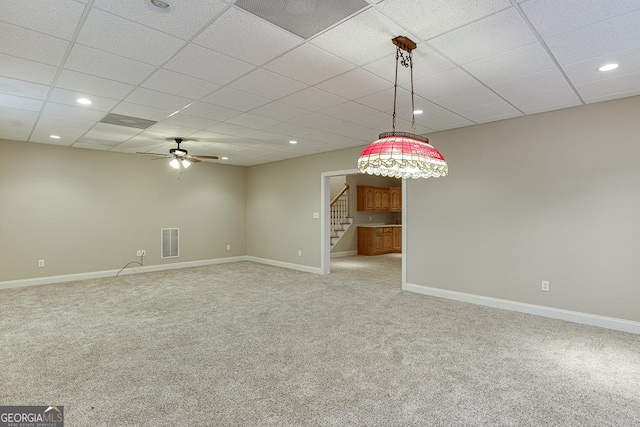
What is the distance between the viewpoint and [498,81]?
3.34 meters

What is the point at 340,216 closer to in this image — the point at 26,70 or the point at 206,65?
the point at 206,65

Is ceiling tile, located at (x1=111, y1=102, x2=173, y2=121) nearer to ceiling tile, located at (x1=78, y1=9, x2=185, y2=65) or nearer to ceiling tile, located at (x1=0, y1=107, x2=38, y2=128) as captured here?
ceiling tile, located at (x1=0, y1=107, x2=38, y2=128)

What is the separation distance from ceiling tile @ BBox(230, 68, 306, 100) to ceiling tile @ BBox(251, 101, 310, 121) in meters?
0.34

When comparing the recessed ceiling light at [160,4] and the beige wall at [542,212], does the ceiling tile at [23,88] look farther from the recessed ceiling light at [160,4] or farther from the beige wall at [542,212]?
the beige wall at [542,212]

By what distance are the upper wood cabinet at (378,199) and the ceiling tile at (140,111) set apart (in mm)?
6981

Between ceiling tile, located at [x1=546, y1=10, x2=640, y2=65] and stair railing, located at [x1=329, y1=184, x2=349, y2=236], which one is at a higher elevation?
ceiling tile, located at [x1=546, y1=10, x2=640, y2=65]

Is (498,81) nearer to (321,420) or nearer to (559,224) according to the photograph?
(559,224)

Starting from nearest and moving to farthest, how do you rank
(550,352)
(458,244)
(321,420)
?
1. (321,420)
2. (550,352)
3. (458,244)

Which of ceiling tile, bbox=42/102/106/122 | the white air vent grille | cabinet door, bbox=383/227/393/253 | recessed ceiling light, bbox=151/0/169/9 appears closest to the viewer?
recessed ceiling light, bbox=151/0/169/9

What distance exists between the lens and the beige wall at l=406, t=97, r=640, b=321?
3820 millimetres

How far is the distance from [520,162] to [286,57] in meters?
3.55

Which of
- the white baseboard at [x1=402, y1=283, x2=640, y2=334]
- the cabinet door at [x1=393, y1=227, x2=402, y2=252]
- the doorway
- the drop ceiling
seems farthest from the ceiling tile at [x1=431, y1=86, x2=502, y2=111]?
the cabinet door at [x1=393, y1=227, x2=402, y2=252]

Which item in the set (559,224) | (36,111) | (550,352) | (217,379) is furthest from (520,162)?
(36,111)

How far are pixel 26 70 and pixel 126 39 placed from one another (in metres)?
1.35
